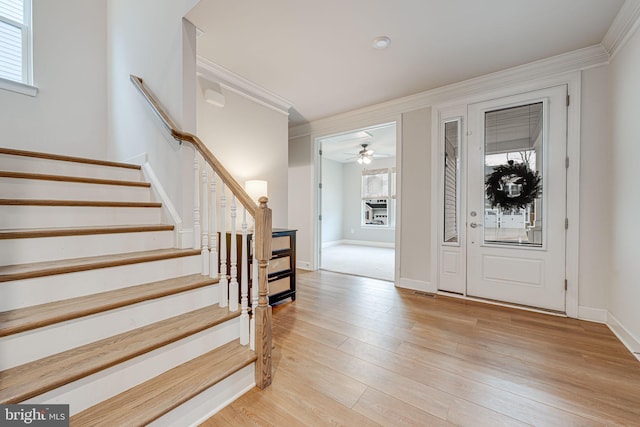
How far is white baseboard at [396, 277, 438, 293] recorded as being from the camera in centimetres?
333

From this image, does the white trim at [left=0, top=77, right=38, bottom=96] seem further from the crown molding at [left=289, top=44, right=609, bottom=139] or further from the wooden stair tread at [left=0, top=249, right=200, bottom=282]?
the crown molding at [left=289, top=44, right=609, bottom=139]

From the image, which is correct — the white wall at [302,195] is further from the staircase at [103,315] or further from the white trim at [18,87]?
the white trim at [18,87]

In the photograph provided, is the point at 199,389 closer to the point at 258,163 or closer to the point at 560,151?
the point at 258,163

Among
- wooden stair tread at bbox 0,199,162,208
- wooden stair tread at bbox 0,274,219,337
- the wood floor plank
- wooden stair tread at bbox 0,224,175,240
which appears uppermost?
wooden stair tread at bbox 0,199,162,208

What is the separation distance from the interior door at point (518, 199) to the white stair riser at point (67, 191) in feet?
11.7

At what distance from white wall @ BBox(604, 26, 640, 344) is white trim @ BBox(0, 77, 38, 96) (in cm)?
545

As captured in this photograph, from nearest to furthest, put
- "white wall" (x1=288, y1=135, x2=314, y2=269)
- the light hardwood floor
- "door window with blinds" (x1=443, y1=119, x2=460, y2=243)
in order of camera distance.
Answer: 1. the light hardwood floor
2. "door window with blinds" (x1=443, y1=119, x2=460, y2=243)
3. "white wall" (x1=288, y1=135, x2=314, y2=269)

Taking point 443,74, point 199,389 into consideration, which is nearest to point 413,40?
point 443,74

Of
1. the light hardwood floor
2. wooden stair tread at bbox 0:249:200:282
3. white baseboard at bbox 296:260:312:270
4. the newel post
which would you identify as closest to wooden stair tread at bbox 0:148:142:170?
wooden stair tread at bbox 0:249:200:282

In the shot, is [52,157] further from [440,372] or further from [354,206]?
[354,206]

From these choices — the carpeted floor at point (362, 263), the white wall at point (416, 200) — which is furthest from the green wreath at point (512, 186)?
the carpeted floor at point (362, 263)

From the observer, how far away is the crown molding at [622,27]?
189 centimetres

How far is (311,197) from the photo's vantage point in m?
4.46

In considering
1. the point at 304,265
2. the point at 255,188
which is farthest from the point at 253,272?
the point at 304,265
